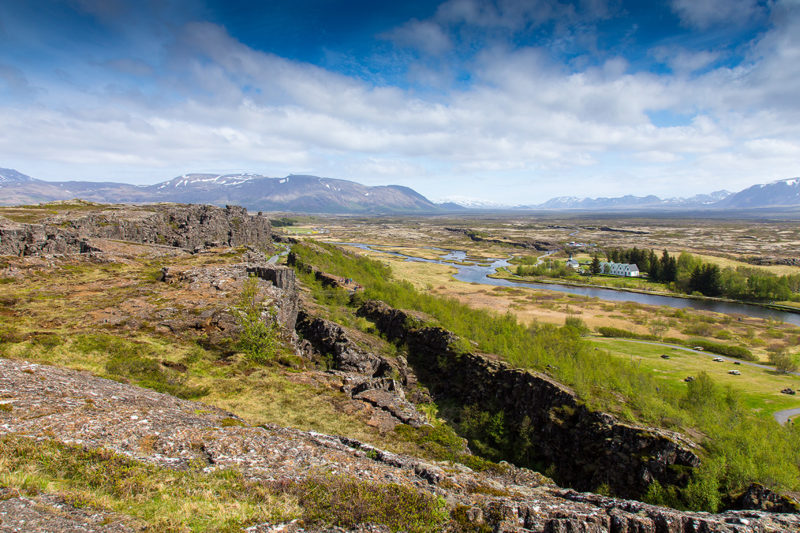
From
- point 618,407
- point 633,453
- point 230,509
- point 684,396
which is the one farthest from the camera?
point 684,396

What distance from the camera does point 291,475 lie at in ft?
54.8

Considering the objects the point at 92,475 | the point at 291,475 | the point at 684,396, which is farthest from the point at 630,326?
the point at 92,475

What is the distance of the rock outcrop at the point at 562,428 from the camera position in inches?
1261

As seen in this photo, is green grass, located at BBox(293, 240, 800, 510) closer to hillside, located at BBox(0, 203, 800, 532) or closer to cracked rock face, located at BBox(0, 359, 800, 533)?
hillside, located at BBox(0, 203, 800, 532)

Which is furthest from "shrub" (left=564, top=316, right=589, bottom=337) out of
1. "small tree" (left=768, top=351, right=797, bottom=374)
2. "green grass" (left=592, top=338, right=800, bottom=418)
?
"small tree" (left=768, top=351, right=797, bottom=374)

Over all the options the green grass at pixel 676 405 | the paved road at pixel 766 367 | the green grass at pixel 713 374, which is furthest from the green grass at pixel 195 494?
the paved road at pixel 766 367

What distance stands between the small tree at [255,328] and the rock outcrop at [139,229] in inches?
1833

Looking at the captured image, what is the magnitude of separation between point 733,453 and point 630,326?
86477 mm

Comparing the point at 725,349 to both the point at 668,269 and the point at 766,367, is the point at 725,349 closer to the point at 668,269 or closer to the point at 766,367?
the point at 766,367

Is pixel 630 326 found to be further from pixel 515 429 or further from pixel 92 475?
pixel 92 475

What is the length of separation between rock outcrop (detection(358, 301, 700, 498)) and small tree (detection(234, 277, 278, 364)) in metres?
25.9

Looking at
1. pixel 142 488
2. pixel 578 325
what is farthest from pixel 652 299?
pixel 142 488

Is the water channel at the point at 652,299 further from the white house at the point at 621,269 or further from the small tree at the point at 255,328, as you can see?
the small tree at the point at 255,328

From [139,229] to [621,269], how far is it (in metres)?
213
